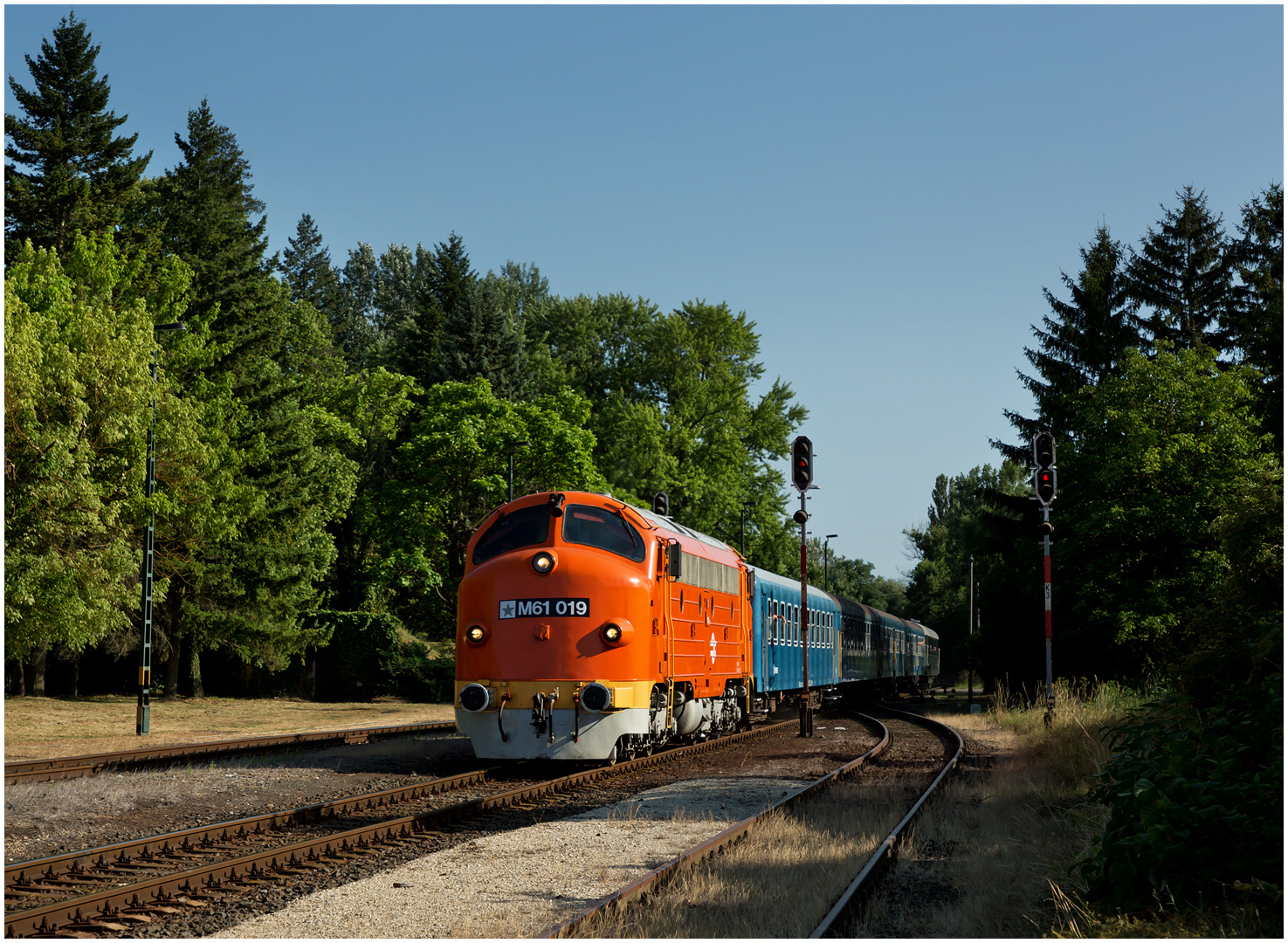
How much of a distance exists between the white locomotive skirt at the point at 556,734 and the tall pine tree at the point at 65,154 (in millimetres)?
30697

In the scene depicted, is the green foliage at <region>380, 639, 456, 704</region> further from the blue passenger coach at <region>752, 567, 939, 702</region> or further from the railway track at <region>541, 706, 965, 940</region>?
the railway track at <region>541, 706, 965, 940</region>

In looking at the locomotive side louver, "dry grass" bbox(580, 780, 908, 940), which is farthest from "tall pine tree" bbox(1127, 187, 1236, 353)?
"dry grass" bbox(580, 780, 908, 940)

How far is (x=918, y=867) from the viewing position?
9727 millimetres

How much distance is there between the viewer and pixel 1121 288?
1519 inches

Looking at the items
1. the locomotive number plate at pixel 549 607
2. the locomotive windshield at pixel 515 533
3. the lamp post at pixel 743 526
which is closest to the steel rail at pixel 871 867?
the locomotive number plate at pixel 549 607

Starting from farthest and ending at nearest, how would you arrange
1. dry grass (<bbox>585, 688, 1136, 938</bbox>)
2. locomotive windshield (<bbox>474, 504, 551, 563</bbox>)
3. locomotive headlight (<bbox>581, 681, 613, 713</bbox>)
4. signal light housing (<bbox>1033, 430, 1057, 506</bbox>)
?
signal light housing (<bbox>1033, 430, 1057, 506</bbox>) → locomotive windshield (<bbox>474, 504, 551, 563</bbox>) → locomotive headlight (<bbox>581, 681, 613, 713</bbox>) → dry grass (<bbox>585, 688, 1136, 938</bbox>)

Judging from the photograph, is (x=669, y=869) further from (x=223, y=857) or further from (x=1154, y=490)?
(x=1154, y=490)

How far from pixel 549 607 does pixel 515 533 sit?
1.59 meters

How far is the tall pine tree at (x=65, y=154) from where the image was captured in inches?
1485

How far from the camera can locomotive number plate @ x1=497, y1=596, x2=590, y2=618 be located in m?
15.4

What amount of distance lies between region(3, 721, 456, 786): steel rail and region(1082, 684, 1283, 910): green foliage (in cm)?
1345

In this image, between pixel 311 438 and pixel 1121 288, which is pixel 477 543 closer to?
pixel 311 438

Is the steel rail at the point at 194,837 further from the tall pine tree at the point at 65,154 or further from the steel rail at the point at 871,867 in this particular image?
the tall pine tree at the point at 65,154

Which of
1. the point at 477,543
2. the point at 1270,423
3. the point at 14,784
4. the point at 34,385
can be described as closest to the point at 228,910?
the point at 14,784
